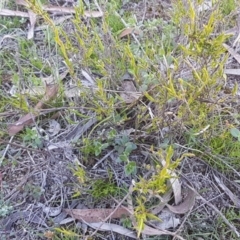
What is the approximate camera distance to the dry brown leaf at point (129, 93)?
165cm

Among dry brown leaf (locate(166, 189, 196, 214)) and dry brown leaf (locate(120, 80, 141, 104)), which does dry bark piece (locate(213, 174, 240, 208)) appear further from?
dry brown leaf (locate(120, 80, 141, 104))


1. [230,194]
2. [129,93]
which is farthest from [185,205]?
[129,93]

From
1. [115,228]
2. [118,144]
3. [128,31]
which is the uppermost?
[128,31]

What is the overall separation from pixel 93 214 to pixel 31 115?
0.38 metres

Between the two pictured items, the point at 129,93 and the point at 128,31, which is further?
the point at 128,31

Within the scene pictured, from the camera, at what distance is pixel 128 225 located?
1488 millimetres

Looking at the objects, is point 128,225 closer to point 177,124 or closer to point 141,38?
point 177,124

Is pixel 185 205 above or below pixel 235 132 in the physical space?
below

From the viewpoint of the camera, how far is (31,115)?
163 centimetres

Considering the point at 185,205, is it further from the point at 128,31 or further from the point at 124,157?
the point at 128,31

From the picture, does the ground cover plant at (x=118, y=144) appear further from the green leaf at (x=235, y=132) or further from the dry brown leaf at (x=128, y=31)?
the dry brown leaf at (x=128, y=31)

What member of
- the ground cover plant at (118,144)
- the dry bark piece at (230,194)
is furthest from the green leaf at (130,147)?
the dry bark piece at (230,194)

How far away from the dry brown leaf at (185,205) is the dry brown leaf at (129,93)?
0.36 metres

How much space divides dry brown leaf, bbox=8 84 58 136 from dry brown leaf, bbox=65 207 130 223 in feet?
1.12
